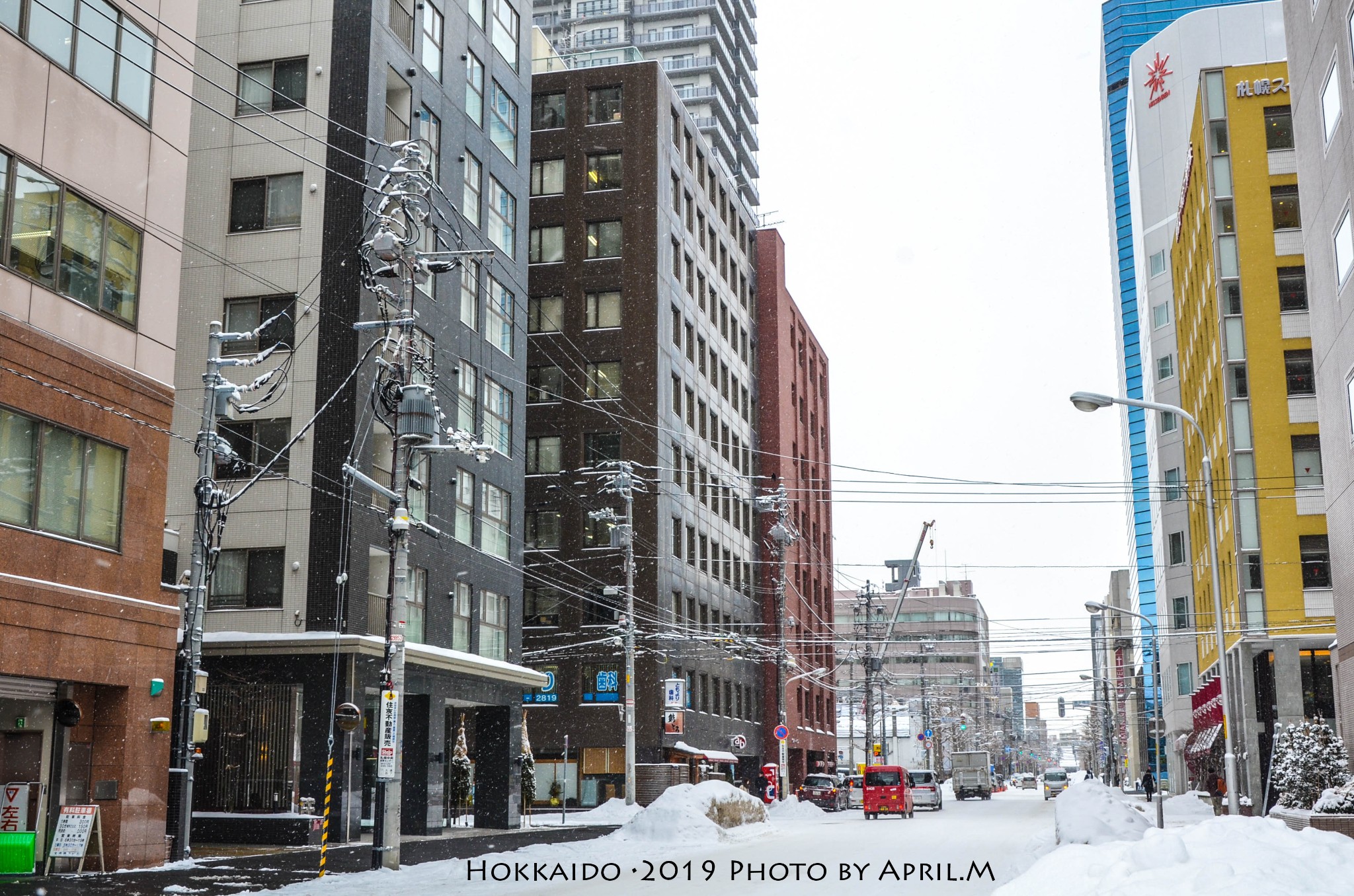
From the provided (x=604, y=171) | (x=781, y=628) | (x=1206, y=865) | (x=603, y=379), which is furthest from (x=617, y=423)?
(x=1206, y=865)

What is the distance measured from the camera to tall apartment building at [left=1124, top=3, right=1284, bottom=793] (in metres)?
93.1

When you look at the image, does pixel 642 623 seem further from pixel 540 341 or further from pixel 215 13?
pixel 215 13

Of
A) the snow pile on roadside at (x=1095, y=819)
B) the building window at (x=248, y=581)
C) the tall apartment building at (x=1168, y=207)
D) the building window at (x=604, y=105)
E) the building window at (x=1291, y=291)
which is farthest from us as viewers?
the tall apartment building at (x=1168, y=207)

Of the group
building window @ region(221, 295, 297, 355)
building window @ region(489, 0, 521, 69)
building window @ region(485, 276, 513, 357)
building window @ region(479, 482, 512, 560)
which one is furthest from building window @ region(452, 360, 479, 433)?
building window @ region(489, 0, 521, 69)

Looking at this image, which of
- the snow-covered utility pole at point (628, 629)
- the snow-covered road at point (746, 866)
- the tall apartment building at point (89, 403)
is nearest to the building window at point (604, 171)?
the snow-covered utility pole at point (628, 629)

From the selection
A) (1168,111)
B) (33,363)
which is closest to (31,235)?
(33,363)

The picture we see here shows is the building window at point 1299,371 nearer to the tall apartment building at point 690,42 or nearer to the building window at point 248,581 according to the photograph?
the building window at point 248,581

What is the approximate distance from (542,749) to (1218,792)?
27125mm

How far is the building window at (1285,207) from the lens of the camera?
1964 inches

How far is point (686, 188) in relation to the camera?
6919 centimetres

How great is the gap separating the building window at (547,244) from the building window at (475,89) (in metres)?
21.4

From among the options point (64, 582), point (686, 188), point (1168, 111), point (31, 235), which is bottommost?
point (64, 582)

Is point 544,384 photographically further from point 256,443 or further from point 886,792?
point 256,443

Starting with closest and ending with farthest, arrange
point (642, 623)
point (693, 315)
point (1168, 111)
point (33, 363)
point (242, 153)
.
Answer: point (33, 363)
point (242, 153)
point (642, 623)
point (693, 315)
point (1168, 111)
